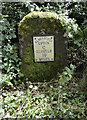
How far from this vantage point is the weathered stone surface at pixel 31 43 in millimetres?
3086

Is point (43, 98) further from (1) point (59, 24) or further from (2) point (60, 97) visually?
(1) point (59, 24)

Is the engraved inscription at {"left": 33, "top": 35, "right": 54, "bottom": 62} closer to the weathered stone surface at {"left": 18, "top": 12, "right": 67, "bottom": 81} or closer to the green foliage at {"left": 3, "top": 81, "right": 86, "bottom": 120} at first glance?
the weathered stone surface at {"left": 18, "top": 12, "right": 67, "bottom": 81}

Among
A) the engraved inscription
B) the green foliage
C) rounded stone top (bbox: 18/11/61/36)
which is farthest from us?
the engraved inscription

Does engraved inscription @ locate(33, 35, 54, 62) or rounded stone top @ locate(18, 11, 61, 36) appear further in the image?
engraved inscription @ locate(33, 35, 54, 62)

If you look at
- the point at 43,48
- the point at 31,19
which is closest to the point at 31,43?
the point at 43,48

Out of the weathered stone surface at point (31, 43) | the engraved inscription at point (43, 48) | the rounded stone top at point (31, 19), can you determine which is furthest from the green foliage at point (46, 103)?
the rounded stone top at point (31, 19)

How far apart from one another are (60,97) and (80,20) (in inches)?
95.9

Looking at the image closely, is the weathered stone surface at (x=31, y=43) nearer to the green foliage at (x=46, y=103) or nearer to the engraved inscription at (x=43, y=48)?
the engraved inscription at (x=43, y=48)

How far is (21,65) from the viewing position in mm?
3377

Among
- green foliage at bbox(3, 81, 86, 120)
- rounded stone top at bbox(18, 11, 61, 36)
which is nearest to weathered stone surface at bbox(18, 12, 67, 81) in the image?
rounded stone top at bbox(18, 11, 61, 36)

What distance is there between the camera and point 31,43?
321 centimetres

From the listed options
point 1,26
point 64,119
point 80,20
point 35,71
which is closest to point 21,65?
point 35,71

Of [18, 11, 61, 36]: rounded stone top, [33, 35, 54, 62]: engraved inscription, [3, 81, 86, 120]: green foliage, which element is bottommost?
[3, 81, 86, 120]: green foliage

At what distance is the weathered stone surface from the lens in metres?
3.09
